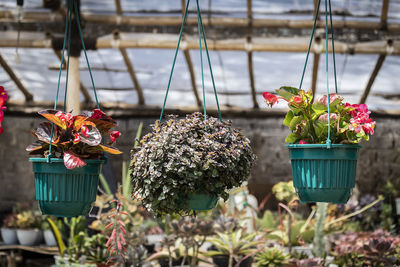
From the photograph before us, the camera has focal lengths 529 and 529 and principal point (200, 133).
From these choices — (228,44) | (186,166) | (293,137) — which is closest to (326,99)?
(293,137)

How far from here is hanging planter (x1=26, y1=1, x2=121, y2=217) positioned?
198cm

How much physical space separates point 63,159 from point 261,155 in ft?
19.8

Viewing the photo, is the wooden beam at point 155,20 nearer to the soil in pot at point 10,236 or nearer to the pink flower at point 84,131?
the soil in pot at point 10,236

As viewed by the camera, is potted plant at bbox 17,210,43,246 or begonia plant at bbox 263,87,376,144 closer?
begonia plant at bbox 263,87,376,144

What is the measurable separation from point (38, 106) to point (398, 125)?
5110 mm

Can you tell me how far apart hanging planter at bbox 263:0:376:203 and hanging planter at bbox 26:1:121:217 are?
2.28 ft

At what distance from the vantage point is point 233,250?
3.71 meters

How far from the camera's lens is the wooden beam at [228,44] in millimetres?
5711

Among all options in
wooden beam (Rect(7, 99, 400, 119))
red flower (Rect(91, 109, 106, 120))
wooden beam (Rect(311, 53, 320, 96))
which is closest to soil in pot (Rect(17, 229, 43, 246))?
wooden beam (Rect(7, 99, 400, 119))

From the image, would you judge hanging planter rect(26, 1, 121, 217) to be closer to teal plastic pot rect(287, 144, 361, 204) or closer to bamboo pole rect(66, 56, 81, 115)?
teal plastic pot rect(287, 144, 361, 204)

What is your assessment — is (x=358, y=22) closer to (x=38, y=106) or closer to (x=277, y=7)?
(x=277, y=7)

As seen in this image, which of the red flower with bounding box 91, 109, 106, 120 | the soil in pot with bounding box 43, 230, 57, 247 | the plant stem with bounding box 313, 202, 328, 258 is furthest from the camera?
the soil in pot with bounding box 43, 230, 57, 247

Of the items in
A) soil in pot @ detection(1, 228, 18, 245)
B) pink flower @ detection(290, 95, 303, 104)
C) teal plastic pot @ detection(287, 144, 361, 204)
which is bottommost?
soil in pot @ detection(1, 228, 18, 245)

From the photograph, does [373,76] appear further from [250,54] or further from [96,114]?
[96,114]
